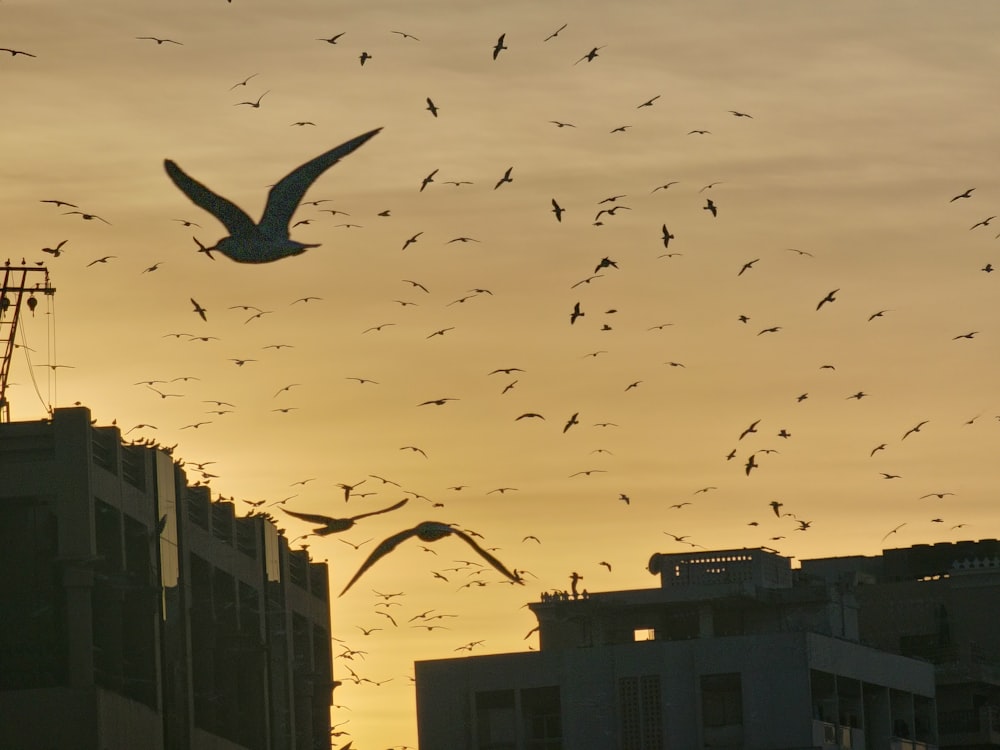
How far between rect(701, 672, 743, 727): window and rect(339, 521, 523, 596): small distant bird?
53926 millimetres

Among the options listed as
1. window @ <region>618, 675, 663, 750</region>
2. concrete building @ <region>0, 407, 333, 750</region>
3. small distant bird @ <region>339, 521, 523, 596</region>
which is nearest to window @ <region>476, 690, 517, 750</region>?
window @ <region>618, 675, 663, 750</region>

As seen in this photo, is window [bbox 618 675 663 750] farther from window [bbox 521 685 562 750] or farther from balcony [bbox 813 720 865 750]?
balcony [bbox 813 720 865 750]

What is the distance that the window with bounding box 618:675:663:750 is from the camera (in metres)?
86.2

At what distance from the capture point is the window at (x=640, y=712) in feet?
283

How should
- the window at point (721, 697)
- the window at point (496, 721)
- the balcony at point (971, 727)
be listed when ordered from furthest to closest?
the balcony at point (971, 727) < the window at point (496, 721) < the window at point (721, 697)

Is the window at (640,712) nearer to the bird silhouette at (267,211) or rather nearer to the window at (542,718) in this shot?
the window at (542,718)

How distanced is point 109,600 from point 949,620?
51.7 metres

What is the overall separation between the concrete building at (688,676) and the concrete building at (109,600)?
952 cm

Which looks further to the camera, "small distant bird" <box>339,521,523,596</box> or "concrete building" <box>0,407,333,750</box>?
"concrete building" <box>0,407,333,750</box>

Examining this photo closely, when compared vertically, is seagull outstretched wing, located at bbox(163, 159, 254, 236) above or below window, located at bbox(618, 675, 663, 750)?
above

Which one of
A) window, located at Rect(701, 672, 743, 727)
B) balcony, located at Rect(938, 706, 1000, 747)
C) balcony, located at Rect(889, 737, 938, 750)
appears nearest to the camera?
window, located at Rect(701, 672, 743, 727)

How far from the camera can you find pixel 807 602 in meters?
90.7

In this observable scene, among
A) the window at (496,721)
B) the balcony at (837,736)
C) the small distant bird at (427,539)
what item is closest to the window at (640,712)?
the window at (496,721)

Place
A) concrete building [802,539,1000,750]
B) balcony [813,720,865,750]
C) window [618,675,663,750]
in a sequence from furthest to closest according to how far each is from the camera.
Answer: concrete building [802,539,1000,750] < window [618,675,663,750] < balcony [813,720,865,750]
